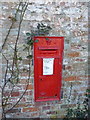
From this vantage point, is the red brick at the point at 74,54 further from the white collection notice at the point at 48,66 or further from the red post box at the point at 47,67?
the white collection notice at the point at 48,66

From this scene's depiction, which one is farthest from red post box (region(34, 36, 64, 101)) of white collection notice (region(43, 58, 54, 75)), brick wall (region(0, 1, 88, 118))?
brick wall (region(0, 1, 88, 118))

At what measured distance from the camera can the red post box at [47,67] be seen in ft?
11.5

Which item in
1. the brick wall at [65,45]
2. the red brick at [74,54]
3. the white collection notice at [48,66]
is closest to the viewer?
the brick wall at [65,45]

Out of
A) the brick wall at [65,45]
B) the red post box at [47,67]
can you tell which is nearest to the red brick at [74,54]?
the brick wall at [65,45]

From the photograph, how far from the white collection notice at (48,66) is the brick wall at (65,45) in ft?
1.02

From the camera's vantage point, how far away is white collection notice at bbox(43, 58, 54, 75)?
3.54m

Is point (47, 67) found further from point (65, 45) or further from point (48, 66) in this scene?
point (65, 45)

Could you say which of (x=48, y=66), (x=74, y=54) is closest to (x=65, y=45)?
(x=74, y=54)

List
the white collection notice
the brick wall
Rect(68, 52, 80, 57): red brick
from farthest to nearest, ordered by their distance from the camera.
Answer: Rect(68, 52, 80, 57): red brick < the white collection notice < the brick wall

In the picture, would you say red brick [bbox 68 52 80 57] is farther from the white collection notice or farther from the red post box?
the white collection notice

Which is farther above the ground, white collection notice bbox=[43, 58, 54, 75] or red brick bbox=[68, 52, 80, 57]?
red brick bbox=[68, 52, 80, 57]

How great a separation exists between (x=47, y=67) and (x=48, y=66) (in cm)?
3

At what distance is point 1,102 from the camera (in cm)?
362

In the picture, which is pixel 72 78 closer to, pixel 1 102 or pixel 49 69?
pixel 49 69
